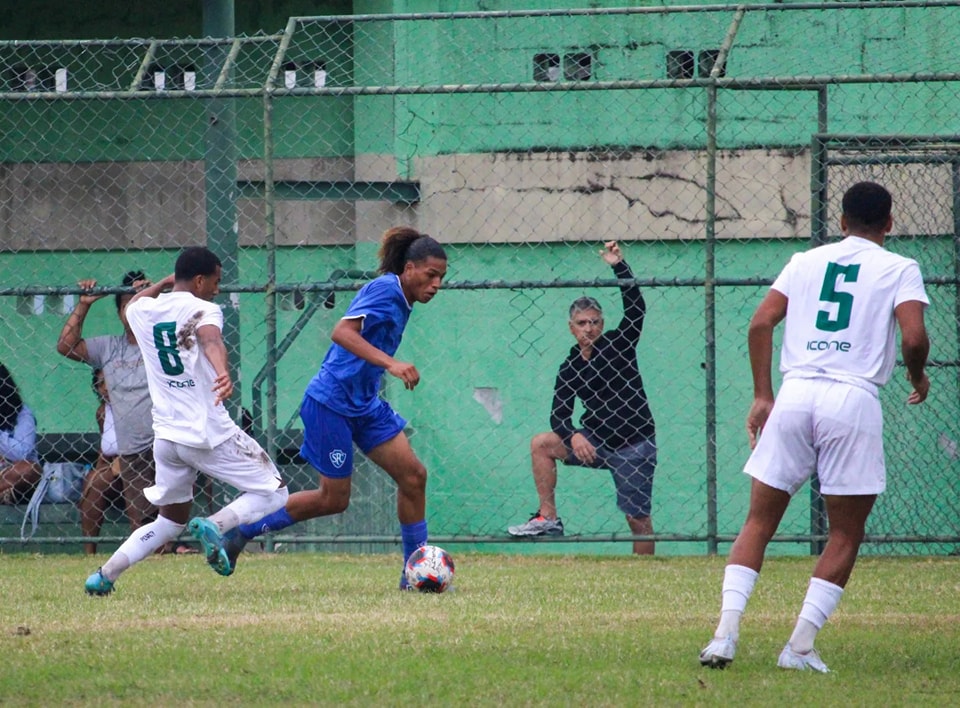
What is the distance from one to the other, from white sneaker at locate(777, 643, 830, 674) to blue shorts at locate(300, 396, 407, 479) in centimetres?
286

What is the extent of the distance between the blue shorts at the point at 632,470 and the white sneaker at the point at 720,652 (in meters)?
4.89

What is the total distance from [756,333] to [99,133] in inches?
359

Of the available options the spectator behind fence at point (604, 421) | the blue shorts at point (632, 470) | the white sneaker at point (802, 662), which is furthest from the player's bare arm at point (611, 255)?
the white sneaker at point (802, 662)

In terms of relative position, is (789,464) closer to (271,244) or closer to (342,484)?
(342,484)

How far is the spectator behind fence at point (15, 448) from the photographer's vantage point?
35.0 ft

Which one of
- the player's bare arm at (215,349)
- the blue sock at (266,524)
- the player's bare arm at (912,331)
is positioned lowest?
the blue sock at (266,524)

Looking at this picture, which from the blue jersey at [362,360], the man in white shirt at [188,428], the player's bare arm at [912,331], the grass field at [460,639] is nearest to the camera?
the grass field at [460,639]

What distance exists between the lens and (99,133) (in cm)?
1344

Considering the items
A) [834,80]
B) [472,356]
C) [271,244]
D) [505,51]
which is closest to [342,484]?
[271,244]

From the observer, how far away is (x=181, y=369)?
773 centimetres

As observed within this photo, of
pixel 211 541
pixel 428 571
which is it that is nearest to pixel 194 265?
pixel 211 541

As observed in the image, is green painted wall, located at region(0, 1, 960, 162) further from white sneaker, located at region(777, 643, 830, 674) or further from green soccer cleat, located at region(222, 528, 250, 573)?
white sneaker, located at region(777, 643, 830, 674)

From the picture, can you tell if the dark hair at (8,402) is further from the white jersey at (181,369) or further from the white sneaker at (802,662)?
the white sneaker at (802,662)

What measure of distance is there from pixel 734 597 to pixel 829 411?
71 cm
